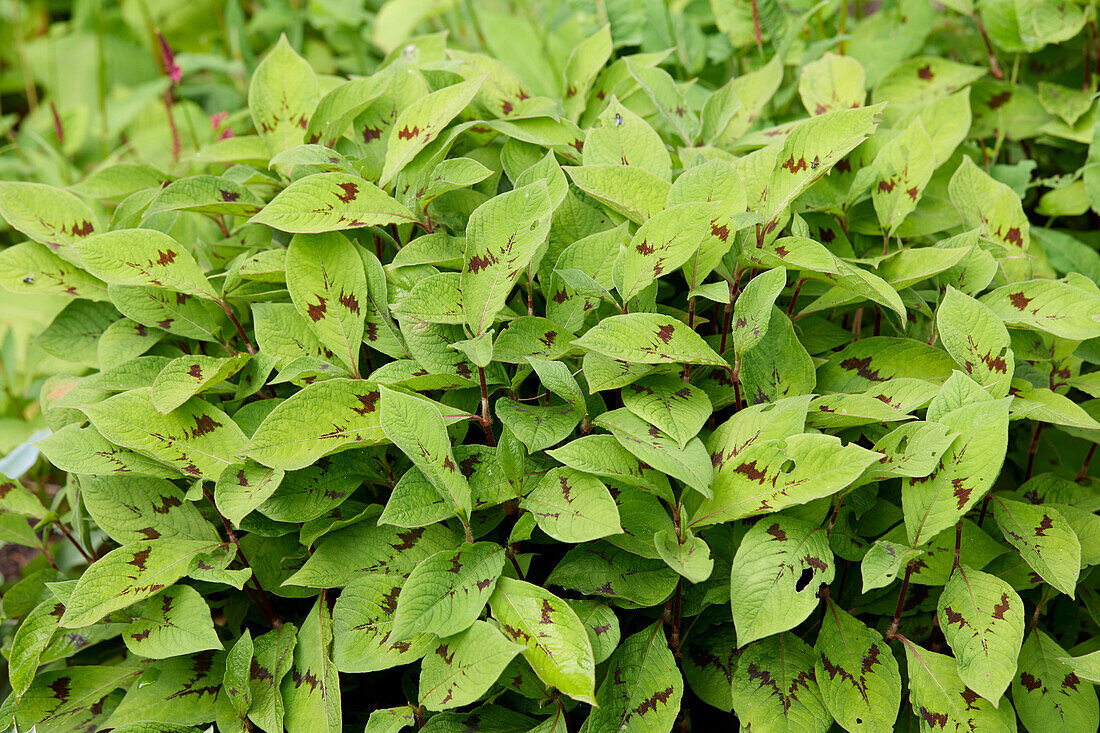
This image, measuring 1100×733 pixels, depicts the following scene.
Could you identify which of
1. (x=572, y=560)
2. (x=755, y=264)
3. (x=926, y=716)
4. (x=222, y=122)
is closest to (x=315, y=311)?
(x=572, y=560)

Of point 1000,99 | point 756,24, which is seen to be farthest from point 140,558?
point 1000,99

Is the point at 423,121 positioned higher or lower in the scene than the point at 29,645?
higher

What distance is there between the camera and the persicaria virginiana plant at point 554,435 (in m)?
0.99

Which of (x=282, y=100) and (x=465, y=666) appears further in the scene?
(x=282, y=100)

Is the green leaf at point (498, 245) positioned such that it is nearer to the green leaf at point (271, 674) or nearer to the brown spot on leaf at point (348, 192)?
the brown spot on leaf at point (348, 192)

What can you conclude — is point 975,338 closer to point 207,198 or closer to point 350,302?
point 350,302

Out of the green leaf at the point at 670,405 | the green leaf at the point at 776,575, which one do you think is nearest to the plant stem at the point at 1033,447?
the green leaf at the point at 776,575

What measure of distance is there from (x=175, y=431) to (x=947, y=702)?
105 centimetres

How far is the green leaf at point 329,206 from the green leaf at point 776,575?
0.65 m

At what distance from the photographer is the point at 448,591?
38.6 inches

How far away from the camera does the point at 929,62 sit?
5.91ft

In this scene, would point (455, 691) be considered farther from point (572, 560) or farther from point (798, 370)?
point (798, 370)

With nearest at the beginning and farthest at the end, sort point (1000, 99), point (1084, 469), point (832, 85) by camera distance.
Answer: point (1084, 469) → point (832, 85) → point (1000, 99)

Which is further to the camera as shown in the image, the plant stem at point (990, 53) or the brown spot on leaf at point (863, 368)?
the plant stem at point (990, 53)
